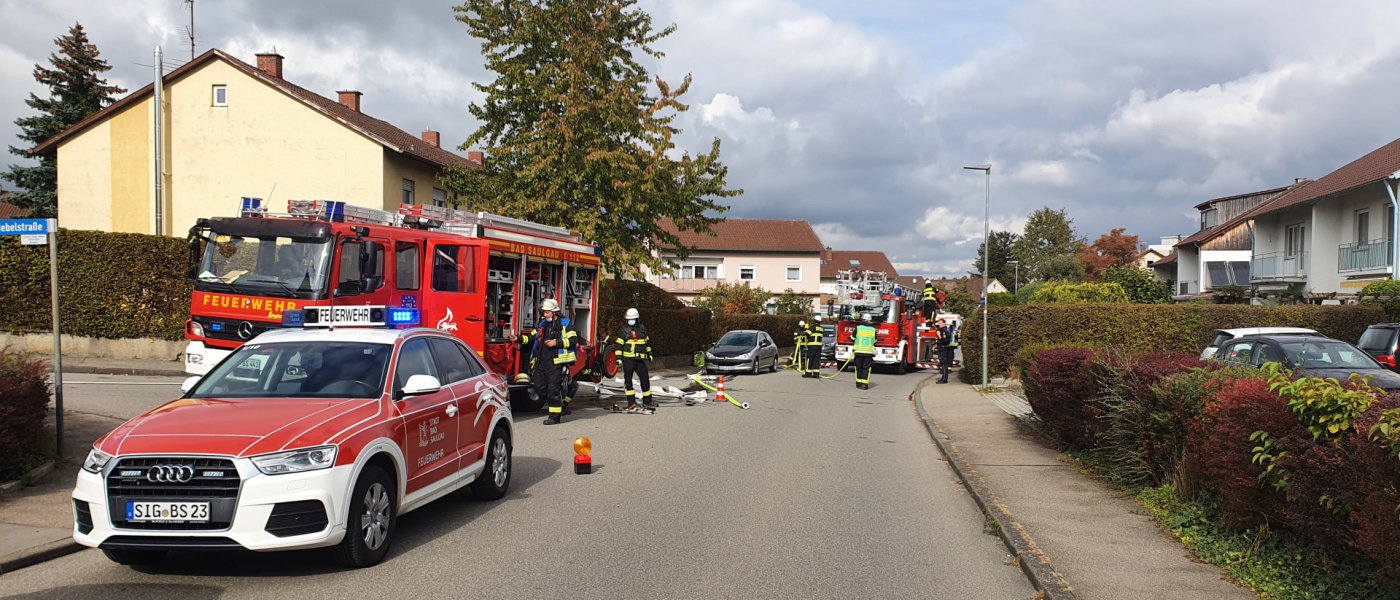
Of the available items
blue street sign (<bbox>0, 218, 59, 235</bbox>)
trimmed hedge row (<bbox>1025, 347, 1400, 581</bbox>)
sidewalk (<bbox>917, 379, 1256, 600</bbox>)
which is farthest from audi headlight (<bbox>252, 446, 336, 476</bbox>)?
trimmed hedge row (<bbox>1025, 347, 1400, 581</bbox>)

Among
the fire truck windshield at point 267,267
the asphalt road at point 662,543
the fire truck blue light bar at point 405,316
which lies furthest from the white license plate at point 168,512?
the fire truck windshield at point 267,267

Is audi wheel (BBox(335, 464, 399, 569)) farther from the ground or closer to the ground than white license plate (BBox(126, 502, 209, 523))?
closer to the ground

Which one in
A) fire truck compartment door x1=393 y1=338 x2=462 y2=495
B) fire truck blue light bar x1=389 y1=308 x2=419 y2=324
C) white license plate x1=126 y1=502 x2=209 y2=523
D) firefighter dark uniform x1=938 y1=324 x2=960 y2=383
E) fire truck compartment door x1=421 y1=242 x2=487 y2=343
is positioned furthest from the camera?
firefighter dark uniform x1=938 y1=324 x2=960 y2=383

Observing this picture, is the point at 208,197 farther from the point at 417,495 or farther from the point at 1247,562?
the point at 1247,562

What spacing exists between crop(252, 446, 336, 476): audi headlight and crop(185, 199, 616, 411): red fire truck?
5.67 m

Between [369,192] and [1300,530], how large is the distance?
1085 inches

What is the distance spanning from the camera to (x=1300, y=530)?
502 centimetres

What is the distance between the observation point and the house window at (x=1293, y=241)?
111 feet

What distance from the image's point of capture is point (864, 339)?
21.9 meters

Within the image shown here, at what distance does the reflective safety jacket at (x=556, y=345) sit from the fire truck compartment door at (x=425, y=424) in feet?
18.5

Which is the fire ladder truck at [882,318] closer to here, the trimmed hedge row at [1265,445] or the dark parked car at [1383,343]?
the dark parked car at [1383,343]

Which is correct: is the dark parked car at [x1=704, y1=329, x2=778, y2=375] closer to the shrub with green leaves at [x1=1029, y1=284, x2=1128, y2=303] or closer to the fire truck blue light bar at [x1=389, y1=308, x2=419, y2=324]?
the shrub with green leaves at [x1=1029, y1=284, x2=1128, y2=303]

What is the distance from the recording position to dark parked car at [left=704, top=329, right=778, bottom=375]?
2648 cm

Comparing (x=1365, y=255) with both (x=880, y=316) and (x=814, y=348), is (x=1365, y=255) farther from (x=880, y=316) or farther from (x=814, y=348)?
(x=814, y=348)
